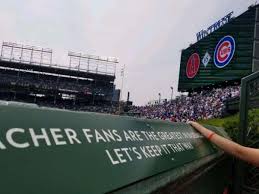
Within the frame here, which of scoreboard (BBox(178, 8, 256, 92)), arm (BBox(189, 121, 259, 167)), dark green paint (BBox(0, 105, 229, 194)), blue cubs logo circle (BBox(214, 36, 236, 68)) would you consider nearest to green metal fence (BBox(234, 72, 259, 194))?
arm (BBox(189, 121, 259, 167))

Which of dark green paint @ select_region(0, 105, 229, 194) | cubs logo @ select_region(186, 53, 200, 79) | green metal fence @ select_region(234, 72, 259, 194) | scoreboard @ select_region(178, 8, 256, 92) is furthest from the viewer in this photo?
cubs logo @ select_region(186, 53, 200, 79)

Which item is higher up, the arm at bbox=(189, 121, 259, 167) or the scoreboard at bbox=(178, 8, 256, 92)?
the scoreboard at bbox=(178, 8, 256, 92)

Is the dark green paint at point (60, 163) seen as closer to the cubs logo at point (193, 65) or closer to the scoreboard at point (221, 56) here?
the scoreboard at point (221, 56)

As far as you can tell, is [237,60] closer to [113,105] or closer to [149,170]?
[113,105]

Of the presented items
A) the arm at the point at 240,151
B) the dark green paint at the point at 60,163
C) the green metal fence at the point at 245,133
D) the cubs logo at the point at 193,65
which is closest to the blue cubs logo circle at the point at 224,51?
the cubs logo at the point at 193,65

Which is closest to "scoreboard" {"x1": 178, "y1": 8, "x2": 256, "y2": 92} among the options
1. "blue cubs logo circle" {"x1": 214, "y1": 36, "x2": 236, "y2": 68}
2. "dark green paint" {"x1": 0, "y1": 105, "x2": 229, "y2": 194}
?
"blue cubs logo circle" {"x1": 214, "y1": 36, "x2": 236, "y2": 68}

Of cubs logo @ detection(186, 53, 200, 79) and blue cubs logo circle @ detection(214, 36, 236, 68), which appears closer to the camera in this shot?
blue cubs logo circle @ detection(214, 36, 236, 68)

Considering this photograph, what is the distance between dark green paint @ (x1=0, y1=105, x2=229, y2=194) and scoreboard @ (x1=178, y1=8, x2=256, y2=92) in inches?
1619

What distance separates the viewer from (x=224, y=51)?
147 ft

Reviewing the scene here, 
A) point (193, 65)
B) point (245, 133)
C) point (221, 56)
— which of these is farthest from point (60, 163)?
point (193, 65)

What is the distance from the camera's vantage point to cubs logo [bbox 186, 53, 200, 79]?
49.7 m

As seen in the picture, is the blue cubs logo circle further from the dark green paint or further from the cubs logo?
the dark green paint

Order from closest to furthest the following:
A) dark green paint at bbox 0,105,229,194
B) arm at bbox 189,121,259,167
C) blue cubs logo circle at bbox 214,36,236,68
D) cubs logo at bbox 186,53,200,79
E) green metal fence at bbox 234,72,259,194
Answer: dark green paint at bbox 0,105,229,194 < arm at bbox 189,121,259,167 < green metal fence at bbox 234,72,259,194 < blue cubs logo circle at bbox 214,36,236,68 < cubs logo at bbox 186,53,200,79

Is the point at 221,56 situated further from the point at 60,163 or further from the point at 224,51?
the point at 60,163
